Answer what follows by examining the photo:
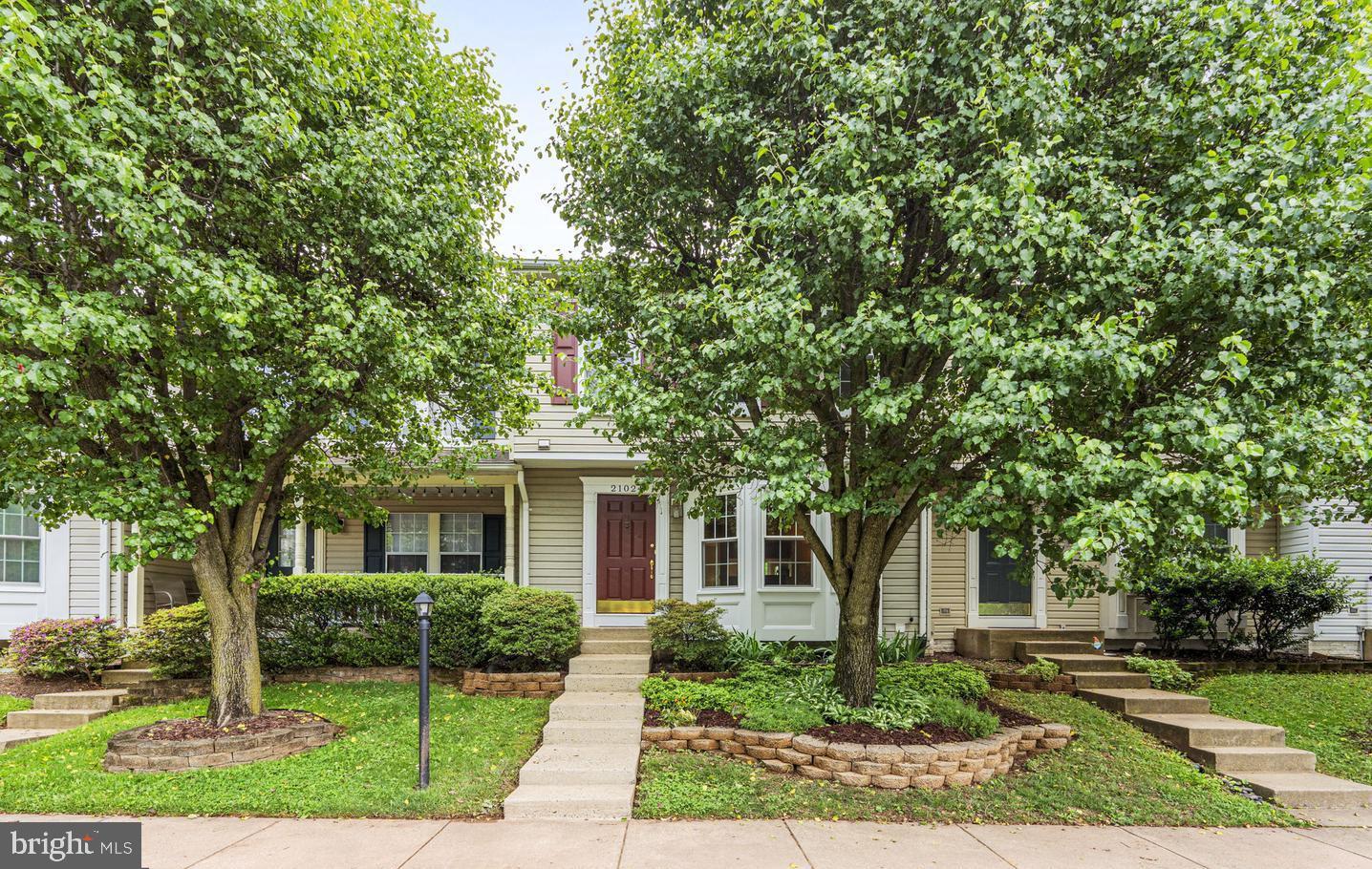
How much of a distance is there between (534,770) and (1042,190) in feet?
20.1

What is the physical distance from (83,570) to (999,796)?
12506mm

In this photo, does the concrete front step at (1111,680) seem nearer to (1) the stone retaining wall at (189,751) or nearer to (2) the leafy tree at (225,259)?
(2) the leafy tree at (225,259)

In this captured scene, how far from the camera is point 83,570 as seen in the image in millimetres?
10555

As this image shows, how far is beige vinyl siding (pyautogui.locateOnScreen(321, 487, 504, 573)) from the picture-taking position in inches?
458

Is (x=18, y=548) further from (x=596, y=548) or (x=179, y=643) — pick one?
(x=596, y=548)

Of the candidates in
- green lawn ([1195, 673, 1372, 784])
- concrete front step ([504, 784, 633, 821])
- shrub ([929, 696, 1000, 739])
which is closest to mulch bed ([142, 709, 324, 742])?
concrete front step ([504, 784, 633, 821])

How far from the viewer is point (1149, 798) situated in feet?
18.5

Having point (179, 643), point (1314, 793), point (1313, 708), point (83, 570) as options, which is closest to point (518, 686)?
point (179, 643)

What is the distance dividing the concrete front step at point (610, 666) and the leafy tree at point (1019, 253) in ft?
9.33

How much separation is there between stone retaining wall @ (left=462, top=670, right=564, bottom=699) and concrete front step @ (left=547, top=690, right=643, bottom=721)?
92cm

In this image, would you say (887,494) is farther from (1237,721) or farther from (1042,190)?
(1237,721)

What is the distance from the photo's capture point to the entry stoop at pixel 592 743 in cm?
526

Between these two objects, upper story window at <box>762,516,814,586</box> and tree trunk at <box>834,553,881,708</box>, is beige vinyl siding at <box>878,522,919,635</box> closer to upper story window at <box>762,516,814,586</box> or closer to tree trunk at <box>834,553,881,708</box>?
upper story window at <box>762,516,814,586</box>

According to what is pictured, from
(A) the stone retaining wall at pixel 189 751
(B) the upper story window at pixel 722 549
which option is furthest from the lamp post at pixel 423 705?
(B) the upper story window at pixel 722 549
